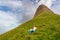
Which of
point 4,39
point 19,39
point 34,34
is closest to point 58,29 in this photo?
point 34,34

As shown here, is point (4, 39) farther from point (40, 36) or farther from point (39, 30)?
point (40, 36)

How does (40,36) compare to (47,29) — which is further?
(47,29)

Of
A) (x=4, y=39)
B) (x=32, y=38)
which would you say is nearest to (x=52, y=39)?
(x=32, y=38)

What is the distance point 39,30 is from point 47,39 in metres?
7.28

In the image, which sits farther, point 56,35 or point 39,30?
point 39,30

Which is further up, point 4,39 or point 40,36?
point 40,36

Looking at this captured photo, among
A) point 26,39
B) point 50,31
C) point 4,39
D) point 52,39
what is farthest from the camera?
point 4,39

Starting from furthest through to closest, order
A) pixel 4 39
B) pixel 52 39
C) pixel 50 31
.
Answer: pixel 4 39, pixel 50 31, pixel 52 39

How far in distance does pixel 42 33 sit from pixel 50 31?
2.08 meters

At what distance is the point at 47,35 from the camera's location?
41.2 metres

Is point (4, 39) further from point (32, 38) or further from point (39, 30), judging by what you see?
point (32, 38)

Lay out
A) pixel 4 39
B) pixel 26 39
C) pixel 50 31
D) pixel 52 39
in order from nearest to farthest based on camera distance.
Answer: pixel 52 39 < pixel 26 39 < pixel 50 31 < pixel 4 39

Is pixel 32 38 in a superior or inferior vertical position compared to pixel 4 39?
superior

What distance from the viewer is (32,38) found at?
129ft
